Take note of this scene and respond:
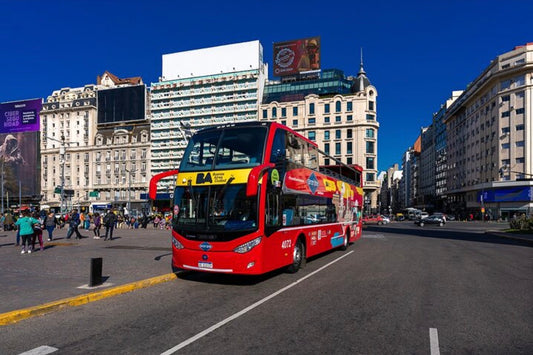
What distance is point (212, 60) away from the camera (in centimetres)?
8169

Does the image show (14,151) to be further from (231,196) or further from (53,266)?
(231,196)

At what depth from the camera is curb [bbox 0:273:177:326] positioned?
5648 mm

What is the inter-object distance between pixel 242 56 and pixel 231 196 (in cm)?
7643

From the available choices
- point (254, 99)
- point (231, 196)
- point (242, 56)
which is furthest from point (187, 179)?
point (242, 56)

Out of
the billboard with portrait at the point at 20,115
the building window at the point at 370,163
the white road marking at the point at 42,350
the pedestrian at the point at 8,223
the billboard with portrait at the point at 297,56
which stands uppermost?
the billboard with portrait at the point at 297,56

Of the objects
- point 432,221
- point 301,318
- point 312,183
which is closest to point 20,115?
point 432,221

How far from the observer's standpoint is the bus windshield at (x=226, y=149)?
27.8ft

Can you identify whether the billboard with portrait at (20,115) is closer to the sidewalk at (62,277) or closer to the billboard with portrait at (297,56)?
the billboard with portrait at (297,56)

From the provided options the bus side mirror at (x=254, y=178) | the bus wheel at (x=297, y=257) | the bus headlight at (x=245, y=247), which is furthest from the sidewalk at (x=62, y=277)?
the bus side mirror at (x=254, y=178)

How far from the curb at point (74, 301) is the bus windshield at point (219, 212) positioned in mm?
1469

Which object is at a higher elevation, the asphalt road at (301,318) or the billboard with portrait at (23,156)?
the billboard with portrait at (23,156)

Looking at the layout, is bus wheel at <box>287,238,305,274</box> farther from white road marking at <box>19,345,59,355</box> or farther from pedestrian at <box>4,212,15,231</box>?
pedestrian at <box>4,212,15,231</box>

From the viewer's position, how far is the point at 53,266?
10422 millimetres

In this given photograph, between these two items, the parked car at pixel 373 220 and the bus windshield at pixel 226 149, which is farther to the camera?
the parked car at pixel 373 220
